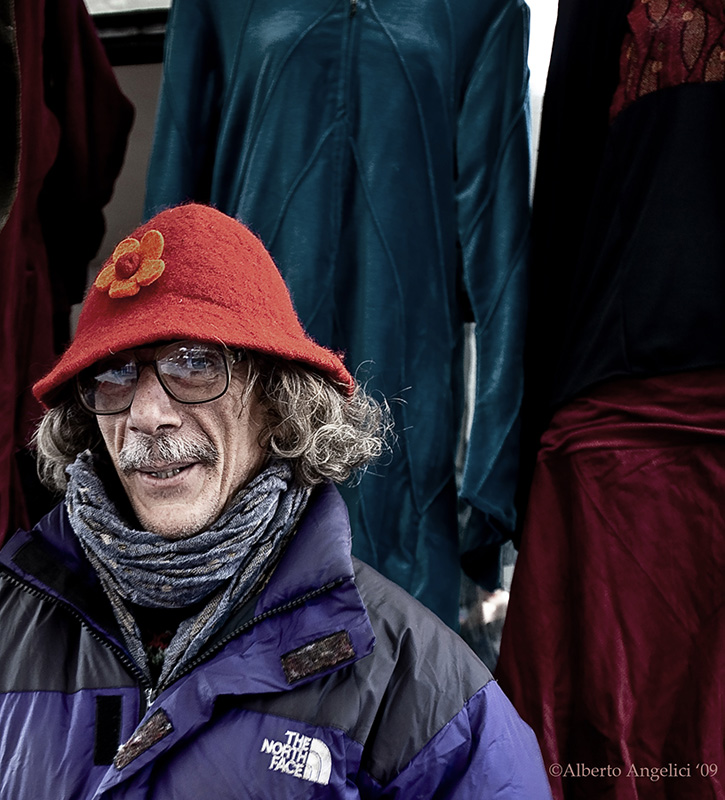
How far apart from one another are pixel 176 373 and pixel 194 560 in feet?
0.84

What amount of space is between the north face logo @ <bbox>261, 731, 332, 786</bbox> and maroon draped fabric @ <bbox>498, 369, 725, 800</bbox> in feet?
1.43

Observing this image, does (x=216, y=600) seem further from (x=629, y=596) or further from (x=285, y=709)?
(x=629, y=596)

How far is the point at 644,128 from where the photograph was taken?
49.3 inches

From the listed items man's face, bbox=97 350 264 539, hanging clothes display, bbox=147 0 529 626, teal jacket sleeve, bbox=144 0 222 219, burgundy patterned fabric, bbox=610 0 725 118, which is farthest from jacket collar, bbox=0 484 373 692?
burgundy patterned fabric, bbox=610 0 725 118

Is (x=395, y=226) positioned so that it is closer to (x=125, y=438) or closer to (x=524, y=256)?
(x=524, y=256)

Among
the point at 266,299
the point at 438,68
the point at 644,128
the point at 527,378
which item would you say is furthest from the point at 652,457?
the point at 438,68

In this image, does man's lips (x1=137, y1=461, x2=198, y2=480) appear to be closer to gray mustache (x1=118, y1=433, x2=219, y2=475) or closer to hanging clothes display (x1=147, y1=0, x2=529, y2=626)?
gray mustache (x1=118, y1=433, x2=219, y2=475)

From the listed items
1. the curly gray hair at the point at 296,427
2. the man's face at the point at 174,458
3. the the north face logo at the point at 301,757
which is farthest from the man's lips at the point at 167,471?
the the north face logo at the point at 301,757

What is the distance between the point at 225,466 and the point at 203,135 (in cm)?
72

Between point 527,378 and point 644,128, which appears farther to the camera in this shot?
point 527,378

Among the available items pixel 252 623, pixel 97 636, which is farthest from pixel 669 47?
pixel 97 636

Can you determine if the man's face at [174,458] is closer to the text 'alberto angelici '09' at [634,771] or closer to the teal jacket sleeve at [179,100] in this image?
the teal jacket sleeve at [179,100]

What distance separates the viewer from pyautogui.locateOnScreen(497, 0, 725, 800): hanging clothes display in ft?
3.83

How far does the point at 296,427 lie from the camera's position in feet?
3.87
